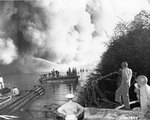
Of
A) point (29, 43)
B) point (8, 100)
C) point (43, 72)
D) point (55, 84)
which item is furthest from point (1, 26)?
point (8, 100)

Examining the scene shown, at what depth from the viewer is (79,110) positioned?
5.15m

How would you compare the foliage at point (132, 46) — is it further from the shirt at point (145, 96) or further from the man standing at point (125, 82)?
the shirt at point (145, 96)

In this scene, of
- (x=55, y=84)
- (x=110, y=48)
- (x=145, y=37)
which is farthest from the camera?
(x=55, y=84)

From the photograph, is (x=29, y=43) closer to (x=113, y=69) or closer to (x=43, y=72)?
(x=43, y=72)

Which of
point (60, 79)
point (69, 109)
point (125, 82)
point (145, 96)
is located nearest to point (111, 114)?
point (145, 96)

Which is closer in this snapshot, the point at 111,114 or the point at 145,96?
the point at 145,96

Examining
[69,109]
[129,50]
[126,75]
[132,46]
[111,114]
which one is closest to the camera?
[69,109]

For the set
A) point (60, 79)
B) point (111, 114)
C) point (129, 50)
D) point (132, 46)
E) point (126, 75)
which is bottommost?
point (60, 79)

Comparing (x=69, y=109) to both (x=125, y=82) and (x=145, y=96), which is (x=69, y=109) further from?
(x=125, y=82)

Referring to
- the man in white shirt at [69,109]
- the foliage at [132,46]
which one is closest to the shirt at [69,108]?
the man in white shirt at [69,109]

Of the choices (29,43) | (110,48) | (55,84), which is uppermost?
(29,43)

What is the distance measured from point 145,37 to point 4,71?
3373 centimetres

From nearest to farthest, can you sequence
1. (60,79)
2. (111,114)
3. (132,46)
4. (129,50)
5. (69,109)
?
1. (69,109)
2. (111,114)
3. (132,46)
4. (129,50)
5. (60,79)

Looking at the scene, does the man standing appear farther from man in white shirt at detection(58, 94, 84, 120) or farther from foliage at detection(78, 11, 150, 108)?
foliage at detection(78, 11, 150, 108)
